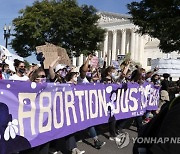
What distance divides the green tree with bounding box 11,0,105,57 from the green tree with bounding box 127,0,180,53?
705 inches

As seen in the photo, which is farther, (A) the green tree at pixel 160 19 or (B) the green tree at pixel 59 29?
(B) the green tree at pixel 59 29

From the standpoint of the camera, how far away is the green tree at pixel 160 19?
67.9 feet

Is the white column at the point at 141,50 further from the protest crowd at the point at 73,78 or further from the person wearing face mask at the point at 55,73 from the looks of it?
the person wearing face mask at the point at 55,73

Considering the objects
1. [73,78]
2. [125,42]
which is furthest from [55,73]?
[125,42]

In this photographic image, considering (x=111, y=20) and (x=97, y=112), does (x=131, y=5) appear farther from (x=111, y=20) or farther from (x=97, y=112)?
(x=111, y=20)

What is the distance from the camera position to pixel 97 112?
733 centimetres

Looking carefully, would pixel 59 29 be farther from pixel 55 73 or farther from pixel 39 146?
pixel 39 146

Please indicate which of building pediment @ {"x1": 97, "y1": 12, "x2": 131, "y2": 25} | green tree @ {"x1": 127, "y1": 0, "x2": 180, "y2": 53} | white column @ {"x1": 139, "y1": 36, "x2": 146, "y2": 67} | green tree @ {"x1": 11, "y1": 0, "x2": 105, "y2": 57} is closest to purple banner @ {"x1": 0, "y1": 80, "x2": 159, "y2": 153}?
green tree @ {"x1": 127, "y1": 0, "x2": 180, "y2": 53}

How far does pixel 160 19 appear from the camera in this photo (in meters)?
21.4

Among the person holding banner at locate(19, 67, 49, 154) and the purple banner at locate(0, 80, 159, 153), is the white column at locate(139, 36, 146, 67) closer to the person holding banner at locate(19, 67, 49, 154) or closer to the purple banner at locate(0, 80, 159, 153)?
the purple banner at locate(0, 80, 159, 153)

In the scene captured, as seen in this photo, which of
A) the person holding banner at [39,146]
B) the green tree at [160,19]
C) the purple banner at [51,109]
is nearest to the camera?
the purple banner at [51,109]

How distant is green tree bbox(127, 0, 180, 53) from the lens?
2070 centimetres

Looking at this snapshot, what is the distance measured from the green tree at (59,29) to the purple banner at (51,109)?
1274 inches

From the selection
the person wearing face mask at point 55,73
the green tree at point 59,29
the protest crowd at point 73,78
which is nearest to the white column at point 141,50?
the green tree at point 59,29
